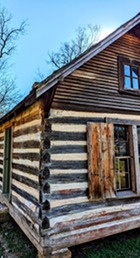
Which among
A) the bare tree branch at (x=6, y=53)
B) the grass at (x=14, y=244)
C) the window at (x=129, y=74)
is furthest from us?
the bare tree branch at (x=6, y=53)

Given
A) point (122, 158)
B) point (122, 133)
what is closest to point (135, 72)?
point (122, 133)

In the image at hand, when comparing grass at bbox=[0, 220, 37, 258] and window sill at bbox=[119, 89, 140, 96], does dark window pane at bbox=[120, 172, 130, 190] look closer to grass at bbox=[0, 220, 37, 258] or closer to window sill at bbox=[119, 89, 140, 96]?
window sill at bbox=[119, 89, 140, 96]

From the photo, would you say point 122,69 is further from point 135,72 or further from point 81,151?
point 81,151

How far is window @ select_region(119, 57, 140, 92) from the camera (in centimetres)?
513

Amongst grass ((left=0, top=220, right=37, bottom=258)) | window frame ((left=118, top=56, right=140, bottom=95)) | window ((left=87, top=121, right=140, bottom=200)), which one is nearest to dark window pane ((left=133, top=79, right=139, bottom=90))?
window frame ((left=118, top=56, right=140, bottom=95))

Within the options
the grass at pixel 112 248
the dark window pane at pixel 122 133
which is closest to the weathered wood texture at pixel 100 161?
the dark window pane at pixel 122 133

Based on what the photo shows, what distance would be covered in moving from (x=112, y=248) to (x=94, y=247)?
0.40 meters

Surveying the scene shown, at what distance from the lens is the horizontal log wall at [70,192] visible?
152 inches

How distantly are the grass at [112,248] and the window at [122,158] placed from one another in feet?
4.01

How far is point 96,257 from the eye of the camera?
3.93 m

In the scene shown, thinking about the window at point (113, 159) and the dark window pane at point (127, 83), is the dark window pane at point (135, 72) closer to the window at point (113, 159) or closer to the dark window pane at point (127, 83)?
the dark window pane at point (127, 83)

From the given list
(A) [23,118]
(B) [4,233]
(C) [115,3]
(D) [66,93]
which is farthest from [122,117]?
(C) [115,3]

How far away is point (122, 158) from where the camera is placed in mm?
4879

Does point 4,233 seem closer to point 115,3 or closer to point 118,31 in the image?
point 118,31
